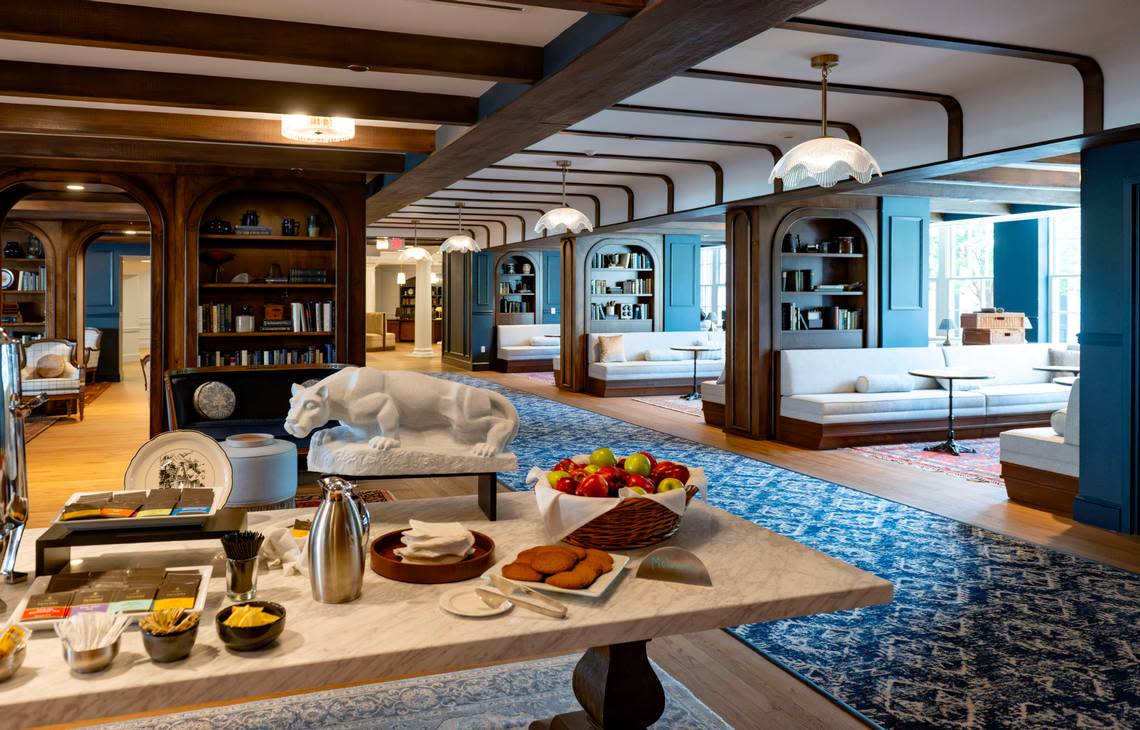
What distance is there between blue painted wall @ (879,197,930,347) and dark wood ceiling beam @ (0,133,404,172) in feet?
18.5

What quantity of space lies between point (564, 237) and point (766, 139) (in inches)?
236

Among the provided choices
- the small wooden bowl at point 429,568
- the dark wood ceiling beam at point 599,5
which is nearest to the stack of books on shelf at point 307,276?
the dark wood ceiling beam at point 599,5

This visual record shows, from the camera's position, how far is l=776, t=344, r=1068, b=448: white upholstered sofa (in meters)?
8.06

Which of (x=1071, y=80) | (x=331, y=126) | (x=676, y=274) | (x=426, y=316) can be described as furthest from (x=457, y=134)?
(x=426, y=316)

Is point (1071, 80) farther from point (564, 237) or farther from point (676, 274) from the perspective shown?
point (676, 274)

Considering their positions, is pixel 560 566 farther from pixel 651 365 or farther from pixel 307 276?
pixel 651 365

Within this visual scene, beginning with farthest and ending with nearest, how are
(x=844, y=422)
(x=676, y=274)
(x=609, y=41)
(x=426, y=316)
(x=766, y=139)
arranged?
(x=426, y=316) < (x=676, y=274) < (x=844, y=422) < (x=766, y=139) < (x=609, y=41)

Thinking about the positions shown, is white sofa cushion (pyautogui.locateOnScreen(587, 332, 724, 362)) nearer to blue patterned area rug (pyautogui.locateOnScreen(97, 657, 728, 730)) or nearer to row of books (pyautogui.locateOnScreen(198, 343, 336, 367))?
row of books (pyautogui.locateOnScreen(198, 343, 336, 367))

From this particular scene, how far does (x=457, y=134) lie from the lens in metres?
6.03

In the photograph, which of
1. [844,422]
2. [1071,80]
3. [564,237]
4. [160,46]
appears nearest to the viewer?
[160,46]

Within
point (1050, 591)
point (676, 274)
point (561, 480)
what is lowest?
point (1050, 591)

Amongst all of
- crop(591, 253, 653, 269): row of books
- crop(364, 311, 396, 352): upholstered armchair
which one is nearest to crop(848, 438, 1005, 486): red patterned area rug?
crop(591, 253, 653, 269): row of books

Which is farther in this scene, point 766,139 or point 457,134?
point 766,139

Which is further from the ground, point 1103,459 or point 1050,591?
point 1103,459
